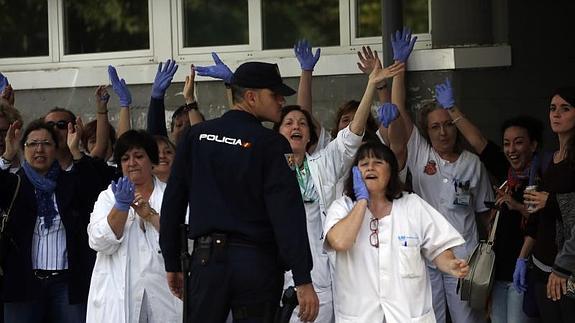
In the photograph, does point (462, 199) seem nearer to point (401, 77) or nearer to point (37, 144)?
point (401, 77)

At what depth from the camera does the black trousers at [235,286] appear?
5.40 meters

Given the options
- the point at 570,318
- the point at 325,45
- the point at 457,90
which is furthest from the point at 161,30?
the point at 570,318

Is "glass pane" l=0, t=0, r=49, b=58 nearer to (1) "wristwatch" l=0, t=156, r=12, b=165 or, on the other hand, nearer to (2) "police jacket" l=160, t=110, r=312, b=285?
(1) "wristwatch" l=0, t=156, r=12, b=165

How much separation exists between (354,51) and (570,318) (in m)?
3.56

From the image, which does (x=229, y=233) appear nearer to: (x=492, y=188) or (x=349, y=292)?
(x=349, y=292)

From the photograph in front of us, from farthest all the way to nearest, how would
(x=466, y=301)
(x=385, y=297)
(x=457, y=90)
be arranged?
(x=457, y=90)
(x=466, y=301)
(x=385, y=297)

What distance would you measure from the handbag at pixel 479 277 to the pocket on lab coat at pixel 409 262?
107 cm

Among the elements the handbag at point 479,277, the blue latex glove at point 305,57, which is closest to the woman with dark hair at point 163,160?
the blue latex glove at point 305,57

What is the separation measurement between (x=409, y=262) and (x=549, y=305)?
982 millimetres

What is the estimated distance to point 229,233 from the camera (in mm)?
5441

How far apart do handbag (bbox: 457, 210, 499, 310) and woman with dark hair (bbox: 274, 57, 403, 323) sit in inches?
35.3

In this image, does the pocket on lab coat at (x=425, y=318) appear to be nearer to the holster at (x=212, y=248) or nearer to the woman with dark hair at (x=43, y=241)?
the holster at (x=212, y=248)

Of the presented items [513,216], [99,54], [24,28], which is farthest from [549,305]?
[24,28]

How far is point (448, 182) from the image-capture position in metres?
7.26
